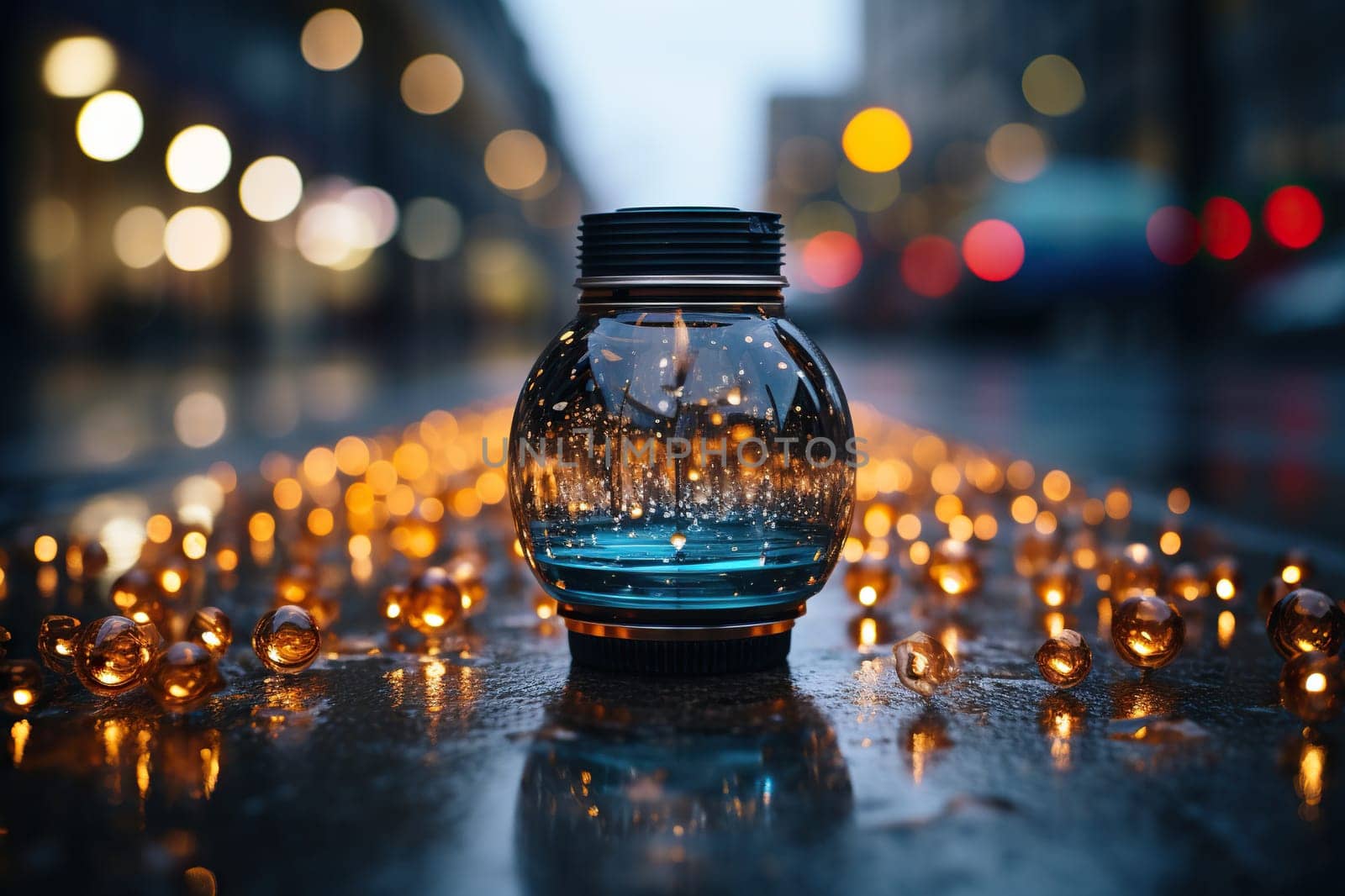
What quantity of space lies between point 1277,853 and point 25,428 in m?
9.67

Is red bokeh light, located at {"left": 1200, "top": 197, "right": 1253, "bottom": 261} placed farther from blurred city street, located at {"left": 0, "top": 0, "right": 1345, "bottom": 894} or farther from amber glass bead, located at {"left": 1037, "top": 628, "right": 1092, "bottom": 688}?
amber glass bead, located at {"left": 1037, "top": 628, "right": 1092, "bottom": 688}

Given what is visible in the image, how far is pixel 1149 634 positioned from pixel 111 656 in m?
1.99

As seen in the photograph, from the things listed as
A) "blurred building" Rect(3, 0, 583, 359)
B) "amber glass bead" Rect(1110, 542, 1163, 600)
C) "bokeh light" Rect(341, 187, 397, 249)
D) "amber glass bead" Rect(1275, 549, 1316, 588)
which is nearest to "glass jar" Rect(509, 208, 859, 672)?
"amber glass bead" Rect(1110, 542, 1163, 600)

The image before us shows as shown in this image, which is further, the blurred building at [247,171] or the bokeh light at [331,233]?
the bokeh light at [331,233]

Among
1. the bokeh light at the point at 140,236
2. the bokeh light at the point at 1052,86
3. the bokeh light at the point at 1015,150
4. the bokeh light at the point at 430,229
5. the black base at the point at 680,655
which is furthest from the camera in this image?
the bokeh light at the point at 1015,150

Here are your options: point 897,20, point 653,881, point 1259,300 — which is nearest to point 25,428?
point 653,881

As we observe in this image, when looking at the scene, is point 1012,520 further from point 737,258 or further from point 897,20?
point 897,20

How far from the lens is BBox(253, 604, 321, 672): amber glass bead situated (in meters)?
2.64

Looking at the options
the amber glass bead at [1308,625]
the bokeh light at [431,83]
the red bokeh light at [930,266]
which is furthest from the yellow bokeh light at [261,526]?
the red bokeh light at [930,266]

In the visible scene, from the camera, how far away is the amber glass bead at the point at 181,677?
2375 mm

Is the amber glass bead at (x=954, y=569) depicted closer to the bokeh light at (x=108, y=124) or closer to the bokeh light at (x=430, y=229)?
the bokeh light at (x=108, y=124)

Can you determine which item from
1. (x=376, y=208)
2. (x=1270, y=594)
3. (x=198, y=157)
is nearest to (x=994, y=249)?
A: (x=376, y=208)

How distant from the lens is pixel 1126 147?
3228 cm

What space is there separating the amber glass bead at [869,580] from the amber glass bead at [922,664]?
840mm
